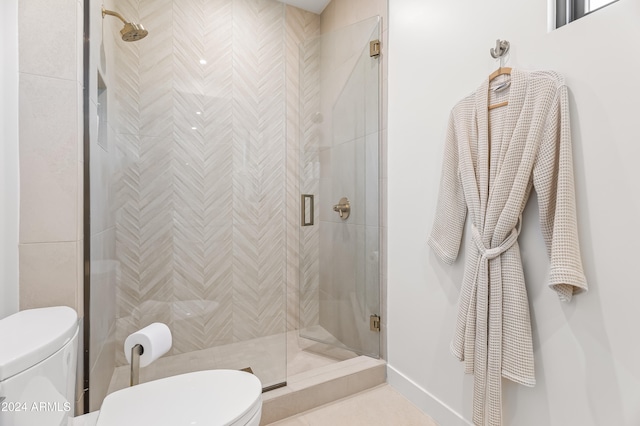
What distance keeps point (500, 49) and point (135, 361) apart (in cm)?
181

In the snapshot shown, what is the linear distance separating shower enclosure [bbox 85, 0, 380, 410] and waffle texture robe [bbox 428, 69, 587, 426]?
29.7 inches

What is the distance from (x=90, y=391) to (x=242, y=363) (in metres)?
0.66

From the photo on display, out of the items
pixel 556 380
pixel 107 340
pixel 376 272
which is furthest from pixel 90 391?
pixel 556 380

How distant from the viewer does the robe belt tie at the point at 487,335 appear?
1099mm

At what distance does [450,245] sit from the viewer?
139cm

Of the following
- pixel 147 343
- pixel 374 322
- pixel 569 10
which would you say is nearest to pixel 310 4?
pixel 569 10

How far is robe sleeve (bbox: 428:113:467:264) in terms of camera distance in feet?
4.48

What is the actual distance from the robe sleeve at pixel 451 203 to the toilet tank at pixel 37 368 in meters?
1.39

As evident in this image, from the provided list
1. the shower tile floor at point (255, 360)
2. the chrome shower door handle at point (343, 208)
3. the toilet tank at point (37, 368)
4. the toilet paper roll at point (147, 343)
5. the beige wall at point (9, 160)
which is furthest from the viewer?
the chrome shower door handle at point (343, 208)

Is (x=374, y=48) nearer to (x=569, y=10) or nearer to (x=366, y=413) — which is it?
(x=569, y=10)

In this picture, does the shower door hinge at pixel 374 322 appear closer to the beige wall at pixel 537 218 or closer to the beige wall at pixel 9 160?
the beige wall at pixel 537 218

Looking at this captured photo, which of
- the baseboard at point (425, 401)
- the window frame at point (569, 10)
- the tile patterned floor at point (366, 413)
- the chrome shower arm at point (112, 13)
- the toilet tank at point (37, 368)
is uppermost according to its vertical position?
the chrome shower arm at point (112, 13)

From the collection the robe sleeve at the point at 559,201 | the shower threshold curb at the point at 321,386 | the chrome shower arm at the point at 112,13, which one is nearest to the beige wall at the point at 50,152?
the chrome shower arm at the point at 112,13

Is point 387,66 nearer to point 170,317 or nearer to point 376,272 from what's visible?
point 376,272
